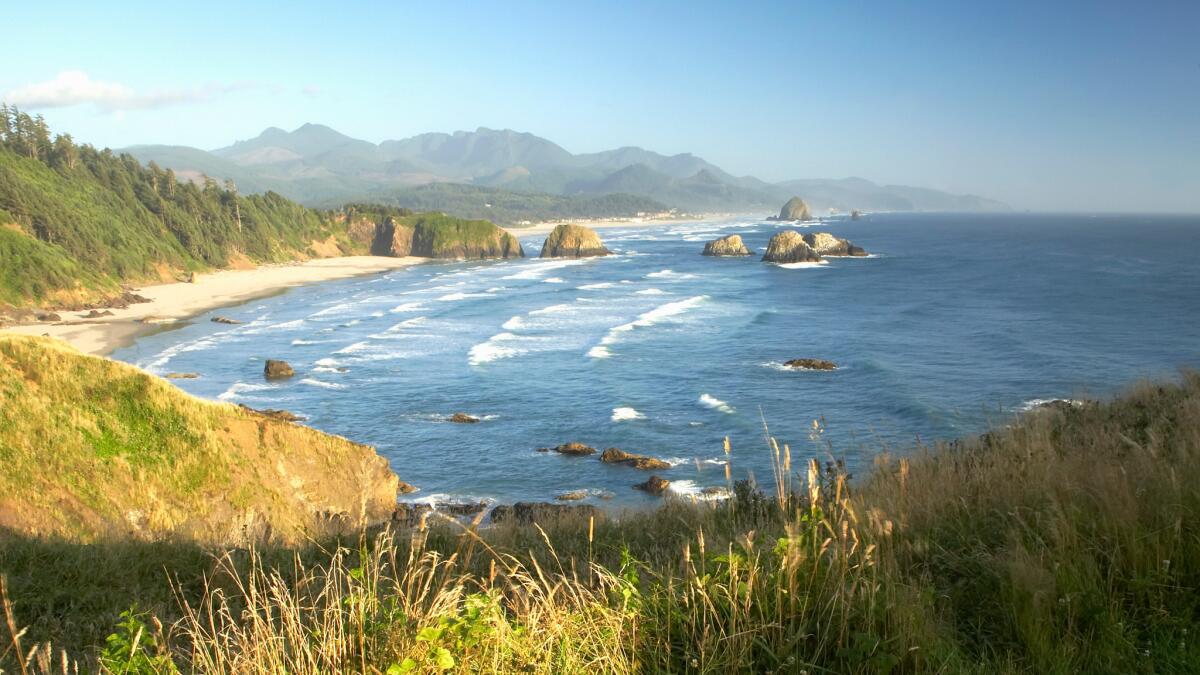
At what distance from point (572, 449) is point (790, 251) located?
281ft

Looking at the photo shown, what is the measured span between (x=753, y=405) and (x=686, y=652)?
98.5ft

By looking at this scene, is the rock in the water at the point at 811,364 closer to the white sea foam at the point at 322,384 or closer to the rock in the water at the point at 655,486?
the rock in the water at the point at 655,486

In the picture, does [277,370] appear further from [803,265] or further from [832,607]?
[803,265]

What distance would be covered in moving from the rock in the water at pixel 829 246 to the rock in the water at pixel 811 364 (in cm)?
7798

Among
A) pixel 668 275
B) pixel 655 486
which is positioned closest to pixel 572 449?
pixel 655 486

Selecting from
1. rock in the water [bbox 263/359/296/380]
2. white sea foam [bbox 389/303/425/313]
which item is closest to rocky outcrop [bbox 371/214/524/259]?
white sea foam [bbox 389/303/425/313]

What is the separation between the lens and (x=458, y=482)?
26219 millimetres

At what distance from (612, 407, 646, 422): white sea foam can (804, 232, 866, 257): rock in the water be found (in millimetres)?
87580

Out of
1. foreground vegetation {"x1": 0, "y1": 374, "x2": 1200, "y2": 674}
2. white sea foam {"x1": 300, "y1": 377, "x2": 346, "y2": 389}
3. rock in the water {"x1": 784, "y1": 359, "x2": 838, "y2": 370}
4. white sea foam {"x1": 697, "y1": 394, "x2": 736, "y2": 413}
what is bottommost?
white sea foam {"x1": 300, "y1": 377, "x2": 346, "y2": 389}

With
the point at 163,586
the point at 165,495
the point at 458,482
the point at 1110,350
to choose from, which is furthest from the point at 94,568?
the point at 1110,350

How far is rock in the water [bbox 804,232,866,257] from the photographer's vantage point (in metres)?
116

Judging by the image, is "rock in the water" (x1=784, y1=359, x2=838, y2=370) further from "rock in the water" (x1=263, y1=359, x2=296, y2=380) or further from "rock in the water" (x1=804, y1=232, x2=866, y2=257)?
"rock in the water" (x1=804, y1=232, x2=866, y2=257)

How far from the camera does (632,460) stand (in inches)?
1081

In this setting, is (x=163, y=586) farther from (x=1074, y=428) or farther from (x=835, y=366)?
(x=835, y=366)
